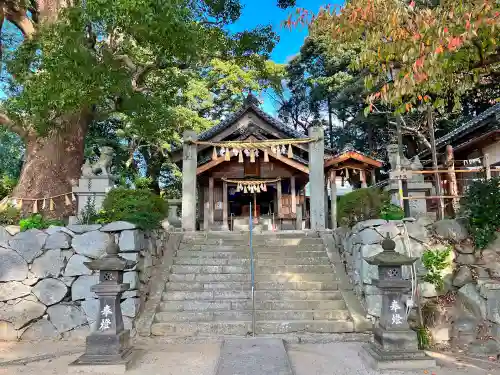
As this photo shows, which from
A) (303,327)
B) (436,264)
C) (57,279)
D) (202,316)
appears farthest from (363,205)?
(57,279)

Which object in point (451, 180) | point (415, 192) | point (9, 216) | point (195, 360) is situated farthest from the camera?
point (451, 180)

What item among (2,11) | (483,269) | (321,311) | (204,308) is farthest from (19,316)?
(483,269)

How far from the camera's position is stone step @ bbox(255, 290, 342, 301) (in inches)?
276

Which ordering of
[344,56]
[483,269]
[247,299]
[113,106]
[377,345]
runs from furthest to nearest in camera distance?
[344,56] < [113,106] < [247,299] < [483,269] < [377,345]

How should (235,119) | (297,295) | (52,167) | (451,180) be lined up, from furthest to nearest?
1. (235,119)
2. (451,180)
3. (52,167)
4. (297,295)

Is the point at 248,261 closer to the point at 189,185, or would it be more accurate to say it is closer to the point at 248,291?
the point at 248,291

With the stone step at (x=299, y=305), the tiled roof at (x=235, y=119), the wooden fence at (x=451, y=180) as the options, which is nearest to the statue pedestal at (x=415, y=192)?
the wooden fence at (x=451, y=180)

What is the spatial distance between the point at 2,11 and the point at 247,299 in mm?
9822

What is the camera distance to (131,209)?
7309 mm

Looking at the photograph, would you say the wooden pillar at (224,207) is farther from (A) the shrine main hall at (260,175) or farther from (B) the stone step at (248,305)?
(B) the stone step at (248,305)

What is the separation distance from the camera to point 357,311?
6516 millimetres

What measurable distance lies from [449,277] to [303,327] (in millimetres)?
3035

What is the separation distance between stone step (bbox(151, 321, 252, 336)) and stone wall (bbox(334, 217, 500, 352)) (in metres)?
2.44

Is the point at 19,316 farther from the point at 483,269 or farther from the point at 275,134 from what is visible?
the point at 275,134
